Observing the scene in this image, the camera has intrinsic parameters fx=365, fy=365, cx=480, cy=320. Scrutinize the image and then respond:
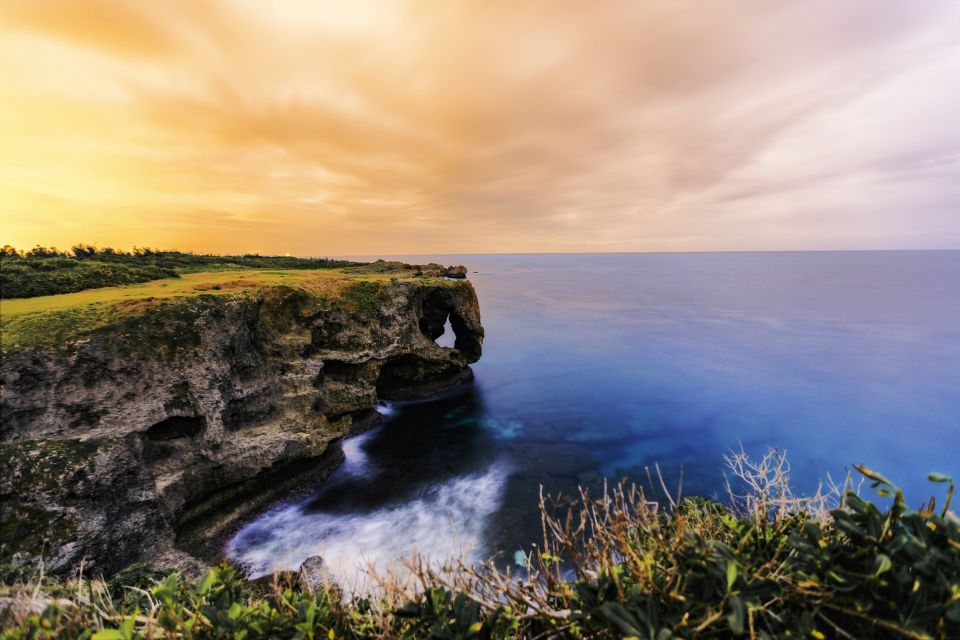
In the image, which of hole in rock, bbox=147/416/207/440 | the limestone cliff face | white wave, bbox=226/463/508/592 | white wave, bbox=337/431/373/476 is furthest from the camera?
white wave, bbox=337/431/373/476

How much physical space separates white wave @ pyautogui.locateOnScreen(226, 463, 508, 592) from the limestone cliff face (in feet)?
5.61

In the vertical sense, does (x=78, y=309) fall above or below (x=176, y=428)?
above

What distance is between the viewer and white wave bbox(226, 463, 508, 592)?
Answer: 1698 cm

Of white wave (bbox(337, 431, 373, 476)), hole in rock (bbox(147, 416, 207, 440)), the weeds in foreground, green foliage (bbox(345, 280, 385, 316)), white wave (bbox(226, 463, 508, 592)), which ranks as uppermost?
green foliage (bbox(345, 280, 385, 316))

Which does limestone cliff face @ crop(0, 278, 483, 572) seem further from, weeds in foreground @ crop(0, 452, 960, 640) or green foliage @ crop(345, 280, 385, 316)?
weeds in foreground @ crop(0, 452, 960, 640)

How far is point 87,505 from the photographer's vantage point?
12719 mm

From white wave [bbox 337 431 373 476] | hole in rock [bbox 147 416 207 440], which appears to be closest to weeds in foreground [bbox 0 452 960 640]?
hole in rock [bbox 147 416 207 440]

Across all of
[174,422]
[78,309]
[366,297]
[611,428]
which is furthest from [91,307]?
[611,428]

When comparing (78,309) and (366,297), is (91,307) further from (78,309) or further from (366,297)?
(366,297)

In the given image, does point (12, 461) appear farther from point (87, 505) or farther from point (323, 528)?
point (323, 528)

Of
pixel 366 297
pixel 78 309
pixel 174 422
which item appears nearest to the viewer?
pixel 78 309

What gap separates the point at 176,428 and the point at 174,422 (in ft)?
0.98

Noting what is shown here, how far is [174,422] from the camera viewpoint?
16719 mm

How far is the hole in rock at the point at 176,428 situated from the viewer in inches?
637
